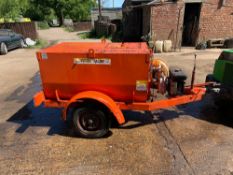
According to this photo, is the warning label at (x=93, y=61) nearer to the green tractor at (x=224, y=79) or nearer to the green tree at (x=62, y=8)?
the green tractor at (x=224, y=79)

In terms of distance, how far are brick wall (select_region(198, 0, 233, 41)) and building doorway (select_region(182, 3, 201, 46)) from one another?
527mm

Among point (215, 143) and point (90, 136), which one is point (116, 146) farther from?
point (215, 143)

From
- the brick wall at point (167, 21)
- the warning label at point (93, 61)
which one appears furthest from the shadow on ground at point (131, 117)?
the brick wall at point (167, 21)

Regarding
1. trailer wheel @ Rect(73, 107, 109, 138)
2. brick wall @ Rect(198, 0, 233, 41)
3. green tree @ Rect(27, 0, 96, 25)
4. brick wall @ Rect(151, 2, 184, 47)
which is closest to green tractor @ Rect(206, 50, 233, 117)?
trailer wheel @ Rect(73, 107, 109, 138)

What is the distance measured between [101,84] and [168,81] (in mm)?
1395

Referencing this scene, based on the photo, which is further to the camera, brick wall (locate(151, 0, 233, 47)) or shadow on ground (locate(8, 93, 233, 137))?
brick wall (locate(151, 0, 233, 47))

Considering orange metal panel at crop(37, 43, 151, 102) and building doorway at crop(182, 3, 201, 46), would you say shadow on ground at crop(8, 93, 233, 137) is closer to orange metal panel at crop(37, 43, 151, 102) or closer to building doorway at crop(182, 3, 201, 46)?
orange metal panel at crop(37, 43, 151, 102)

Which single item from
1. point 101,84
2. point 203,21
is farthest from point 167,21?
point 101,84

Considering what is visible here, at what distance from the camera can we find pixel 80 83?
4117 millimetres

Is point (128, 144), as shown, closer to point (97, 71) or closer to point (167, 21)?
point (97, 71)

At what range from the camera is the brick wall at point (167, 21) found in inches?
519

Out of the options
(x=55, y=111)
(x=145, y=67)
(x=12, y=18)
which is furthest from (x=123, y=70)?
(x=12, y=18)

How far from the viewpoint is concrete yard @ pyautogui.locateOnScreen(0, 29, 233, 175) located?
357cm

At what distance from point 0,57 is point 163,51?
971cm
